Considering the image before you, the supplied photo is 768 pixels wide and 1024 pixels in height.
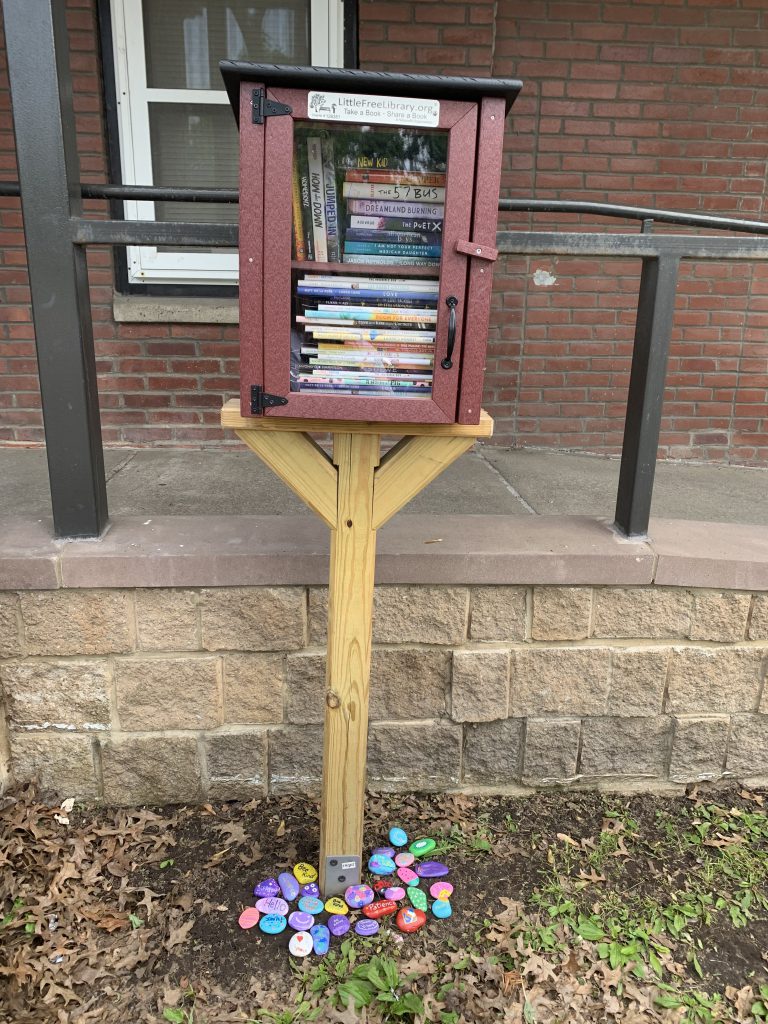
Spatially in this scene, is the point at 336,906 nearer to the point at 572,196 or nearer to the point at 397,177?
the point at 397,177

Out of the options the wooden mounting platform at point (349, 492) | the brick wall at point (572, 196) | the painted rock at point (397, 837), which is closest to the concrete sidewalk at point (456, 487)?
the brick wall at point (572, 196)

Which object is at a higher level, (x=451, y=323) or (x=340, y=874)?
(x=451, y=323)

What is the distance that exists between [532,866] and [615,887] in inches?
9.8

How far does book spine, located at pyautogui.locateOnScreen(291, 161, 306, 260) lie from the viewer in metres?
1.66

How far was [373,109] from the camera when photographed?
159 cm

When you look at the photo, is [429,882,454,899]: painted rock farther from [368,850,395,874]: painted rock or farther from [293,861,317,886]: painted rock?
[293,861,317,886]: painted rock

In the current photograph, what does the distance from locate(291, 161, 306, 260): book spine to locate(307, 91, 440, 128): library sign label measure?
13cm

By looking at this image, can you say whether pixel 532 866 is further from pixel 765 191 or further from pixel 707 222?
pixel 765 191

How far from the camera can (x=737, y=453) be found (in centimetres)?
442

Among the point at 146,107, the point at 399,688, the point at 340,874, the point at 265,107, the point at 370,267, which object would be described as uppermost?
the point at 146,107

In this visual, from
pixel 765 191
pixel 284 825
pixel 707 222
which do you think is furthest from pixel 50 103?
pixel 765 191

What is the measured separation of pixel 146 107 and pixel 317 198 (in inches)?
105

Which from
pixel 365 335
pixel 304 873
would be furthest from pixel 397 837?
pixel 365 335

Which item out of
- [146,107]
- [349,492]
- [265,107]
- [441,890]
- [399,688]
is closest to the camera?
A: [265,107]
